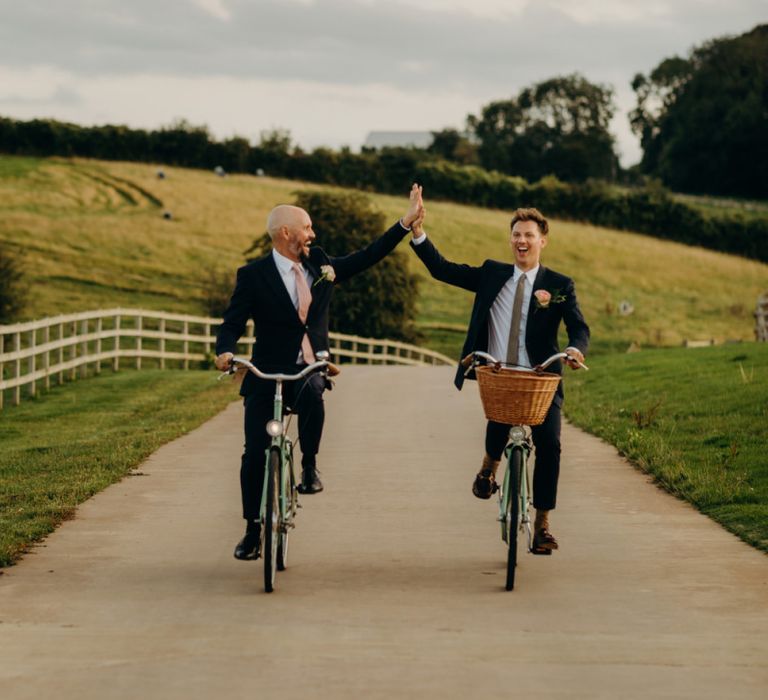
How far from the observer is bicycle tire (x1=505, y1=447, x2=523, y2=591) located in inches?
304

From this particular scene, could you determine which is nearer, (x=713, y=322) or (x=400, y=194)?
(x=713, y=322)

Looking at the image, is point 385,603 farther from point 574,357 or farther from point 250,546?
point 574,357

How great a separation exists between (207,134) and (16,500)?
7161 centimetres

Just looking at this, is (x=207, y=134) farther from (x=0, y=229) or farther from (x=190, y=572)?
(x=190, y=572)

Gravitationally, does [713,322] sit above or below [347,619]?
below

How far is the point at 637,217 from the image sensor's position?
8138 centimetres

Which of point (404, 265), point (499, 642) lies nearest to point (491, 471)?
point (499, 642)

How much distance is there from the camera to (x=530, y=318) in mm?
8266

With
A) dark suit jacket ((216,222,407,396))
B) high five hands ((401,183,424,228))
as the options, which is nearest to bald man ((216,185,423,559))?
dark suit jacket ((216,222,407,396))

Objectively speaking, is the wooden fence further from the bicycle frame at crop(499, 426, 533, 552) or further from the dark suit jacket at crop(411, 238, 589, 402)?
the bicycle frame at crop(499, 426, 533, 552)

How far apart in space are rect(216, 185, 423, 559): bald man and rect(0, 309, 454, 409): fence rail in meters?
13.3

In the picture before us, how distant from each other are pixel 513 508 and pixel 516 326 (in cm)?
109

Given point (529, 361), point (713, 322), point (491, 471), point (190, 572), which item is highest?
point (529, 361)

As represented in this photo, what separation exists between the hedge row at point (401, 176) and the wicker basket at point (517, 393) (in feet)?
235
